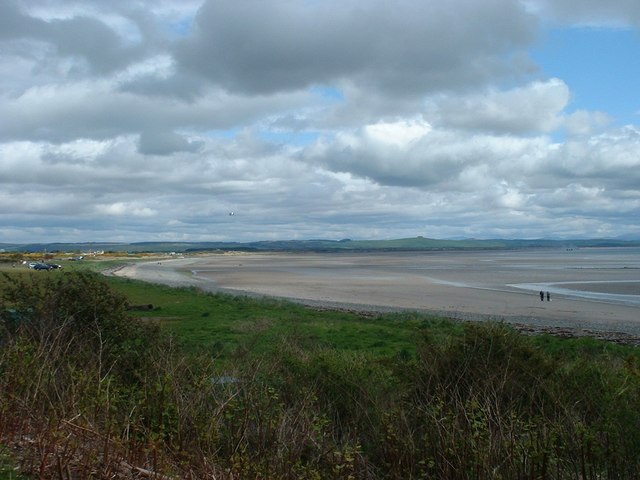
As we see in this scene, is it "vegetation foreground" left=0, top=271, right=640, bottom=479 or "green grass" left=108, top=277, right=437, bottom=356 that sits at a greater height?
"vegetation foreground" left=0, top=271, right=640, bottom=479

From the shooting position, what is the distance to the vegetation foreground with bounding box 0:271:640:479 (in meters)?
6.27

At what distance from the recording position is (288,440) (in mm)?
7195

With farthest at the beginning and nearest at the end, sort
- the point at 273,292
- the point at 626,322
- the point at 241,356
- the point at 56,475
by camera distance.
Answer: the point at 273,292
the point at 626,322
the point at 241,356
the point at 56,475

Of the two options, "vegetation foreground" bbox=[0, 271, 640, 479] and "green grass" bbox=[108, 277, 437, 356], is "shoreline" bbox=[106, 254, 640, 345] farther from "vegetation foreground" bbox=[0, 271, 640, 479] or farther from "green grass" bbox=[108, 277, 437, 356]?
"vegetation foreground" bbox=[0, 271, 640, 479]

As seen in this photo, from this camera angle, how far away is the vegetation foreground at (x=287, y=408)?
6273 millimetres

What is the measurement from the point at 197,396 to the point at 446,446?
9.82ft

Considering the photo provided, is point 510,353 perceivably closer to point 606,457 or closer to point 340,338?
point 606,457

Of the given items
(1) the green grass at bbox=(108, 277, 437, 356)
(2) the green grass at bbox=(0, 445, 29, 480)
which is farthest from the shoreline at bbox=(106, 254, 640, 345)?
(2) the green grass at bbox=(0, 445, 29, 480)

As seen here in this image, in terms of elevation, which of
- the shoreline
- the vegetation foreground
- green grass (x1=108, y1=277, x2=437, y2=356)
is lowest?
the shoreline

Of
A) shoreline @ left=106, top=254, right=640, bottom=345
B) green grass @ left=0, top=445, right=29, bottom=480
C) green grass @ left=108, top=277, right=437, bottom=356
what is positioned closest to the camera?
green grass @ left=0, top=445, right=29, bottom=480

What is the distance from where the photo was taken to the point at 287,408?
8.98 m

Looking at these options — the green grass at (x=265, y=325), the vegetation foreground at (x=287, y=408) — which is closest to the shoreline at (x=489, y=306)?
the green grass at (x=265, y=325)

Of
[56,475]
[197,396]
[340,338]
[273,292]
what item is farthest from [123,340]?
[273,292]

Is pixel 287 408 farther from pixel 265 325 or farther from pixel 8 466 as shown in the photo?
pixel 265 325
